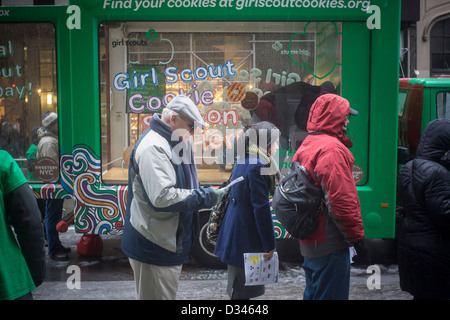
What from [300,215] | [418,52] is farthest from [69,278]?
[418,52]

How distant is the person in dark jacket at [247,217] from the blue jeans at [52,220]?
3.32 m

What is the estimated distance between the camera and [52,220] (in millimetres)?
6434

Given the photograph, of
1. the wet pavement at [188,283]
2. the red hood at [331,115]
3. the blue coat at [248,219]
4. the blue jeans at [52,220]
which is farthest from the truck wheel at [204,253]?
the red hood at [331,115]

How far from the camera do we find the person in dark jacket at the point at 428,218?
148 inches

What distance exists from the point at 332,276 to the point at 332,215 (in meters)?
0.45

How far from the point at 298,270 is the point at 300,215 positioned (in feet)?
9.03

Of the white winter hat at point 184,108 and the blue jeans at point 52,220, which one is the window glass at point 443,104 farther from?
the blue jeans at point 52,220

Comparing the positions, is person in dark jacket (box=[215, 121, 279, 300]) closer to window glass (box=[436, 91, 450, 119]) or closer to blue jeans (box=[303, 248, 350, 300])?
blue jeans (box=[303, 248, 350, 300])

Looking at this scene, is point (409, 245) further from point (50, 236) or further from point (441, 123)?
point (50, 236)

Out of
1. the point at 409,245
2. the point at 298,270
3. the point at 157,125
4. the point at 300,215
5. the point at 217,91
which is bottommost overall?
the point at 298,270

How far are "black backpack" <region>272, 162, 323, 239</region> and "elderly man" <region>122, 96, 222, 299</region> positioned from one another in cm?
52

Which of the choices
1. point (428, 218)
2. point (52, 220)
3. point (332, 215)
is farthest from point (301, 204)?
point (52, 220)

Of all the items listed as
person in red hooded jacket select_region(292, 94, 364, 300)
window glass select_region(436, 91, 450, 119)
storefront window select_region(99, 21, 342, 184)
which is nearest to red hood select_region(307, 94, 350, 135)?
person in red hooded jacket select_region(292, 94, 364, 300)

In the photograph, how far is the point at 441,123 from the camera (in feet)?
13.1
